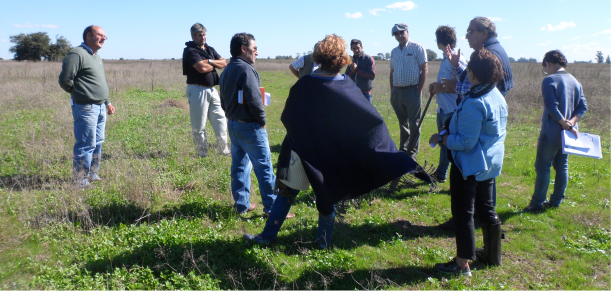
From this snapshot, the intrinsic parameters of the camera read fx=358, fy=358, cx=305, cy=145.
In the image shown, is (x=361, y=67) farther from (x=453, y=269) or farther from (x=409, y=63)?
(x=453, y=269)

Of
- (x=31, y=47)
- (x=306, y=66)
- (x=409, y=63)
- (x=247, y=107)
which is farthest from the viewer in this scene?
(x=31, y=47)

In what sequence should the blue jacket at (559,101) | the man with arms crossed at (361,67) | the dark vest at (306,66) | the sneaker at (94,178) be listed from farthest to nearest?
the man with arms crossed at (361,67) < the dark vest at (306,66) < the sneaker at (94,178) < the blue jacket at (559,101)

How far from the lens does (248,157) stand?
4.26m

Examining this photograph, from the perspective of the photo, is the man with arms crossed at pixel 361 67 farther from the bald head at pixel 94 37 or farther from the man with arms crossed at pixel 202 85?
the bald head at pixel 94 37

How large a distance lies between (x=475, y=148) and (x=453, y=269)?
1093mm

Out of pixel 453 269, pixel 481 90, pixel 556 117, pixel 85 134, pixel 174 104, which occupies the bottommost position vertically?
pixel 453 269

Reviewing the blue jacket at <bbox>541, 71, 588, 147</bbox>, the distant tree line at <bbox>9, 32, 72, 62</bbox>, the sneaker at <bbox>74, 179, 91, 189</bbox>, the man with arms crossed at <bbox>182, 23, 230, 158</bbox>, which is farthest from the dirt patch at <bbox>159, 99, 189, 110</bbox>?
the distant tree line at <bbox>9, 32, 72, 62</bbox>

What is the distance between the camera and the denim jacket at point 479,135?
284 centimetres

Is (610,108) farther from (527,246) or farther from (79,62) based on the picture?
(79,62)

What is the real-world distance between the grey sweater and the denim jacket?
1.90 m

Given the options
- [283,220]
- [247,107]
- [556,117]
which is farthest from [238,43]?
[556,117]

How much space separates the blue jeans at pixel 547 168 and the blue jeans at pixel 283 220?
9.08ft

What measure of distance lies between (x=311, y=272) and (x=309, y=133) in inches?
48.9

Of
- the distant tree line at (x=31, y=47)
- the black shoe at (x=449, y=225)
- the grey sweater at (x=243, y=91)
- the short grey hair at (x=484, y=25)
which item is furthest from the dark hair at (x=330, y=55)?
the distant tree line at (x=31, y=47)
